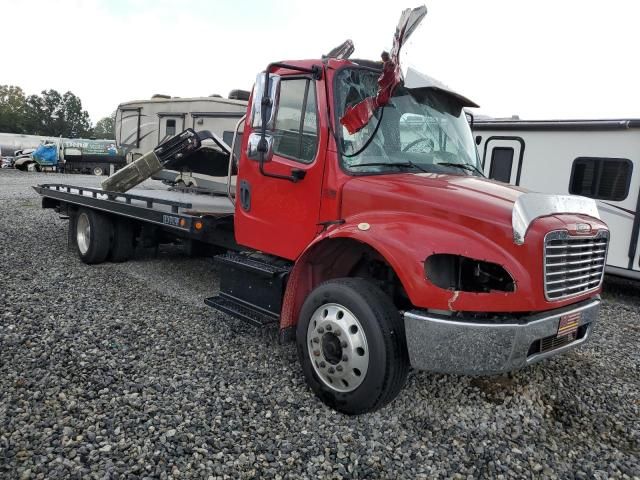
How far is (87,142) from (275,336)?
117ft

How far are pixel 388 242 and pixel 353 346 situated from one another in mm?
733

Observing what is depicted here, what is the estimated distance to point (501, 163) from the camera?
29.1ft

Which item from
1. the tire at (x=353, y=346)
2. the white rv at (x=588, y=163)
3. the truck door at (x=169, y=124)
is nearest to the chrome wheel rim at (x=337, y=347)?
the tire at (x=353, y=346)

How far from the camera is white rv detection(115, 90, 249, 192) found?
9.65 metres

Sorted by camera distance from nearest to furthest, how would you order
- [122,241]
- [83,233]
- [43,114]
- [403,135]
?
[403,135]
[122,241]
[83,233]
[43,114]

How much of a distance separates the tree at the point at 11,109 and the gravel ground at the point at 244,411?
93.3 meters

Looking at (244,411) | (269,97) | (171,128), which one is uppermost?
(171,128)

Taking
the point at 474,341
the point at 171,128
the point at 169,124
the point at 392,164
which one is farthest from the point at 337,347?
the point at 169,124

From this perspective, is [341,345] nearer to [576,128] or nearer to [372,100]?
[372,100]

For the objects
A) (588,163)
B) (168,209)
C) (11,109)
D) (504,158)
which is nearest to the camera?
(168,209)

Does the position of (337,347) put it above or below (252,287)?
below

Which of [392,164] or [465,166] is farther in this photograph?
[465,166]

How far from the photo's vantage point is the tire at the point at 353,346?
3.27m

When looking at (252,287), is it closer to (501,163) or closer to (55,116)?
(501,163)
